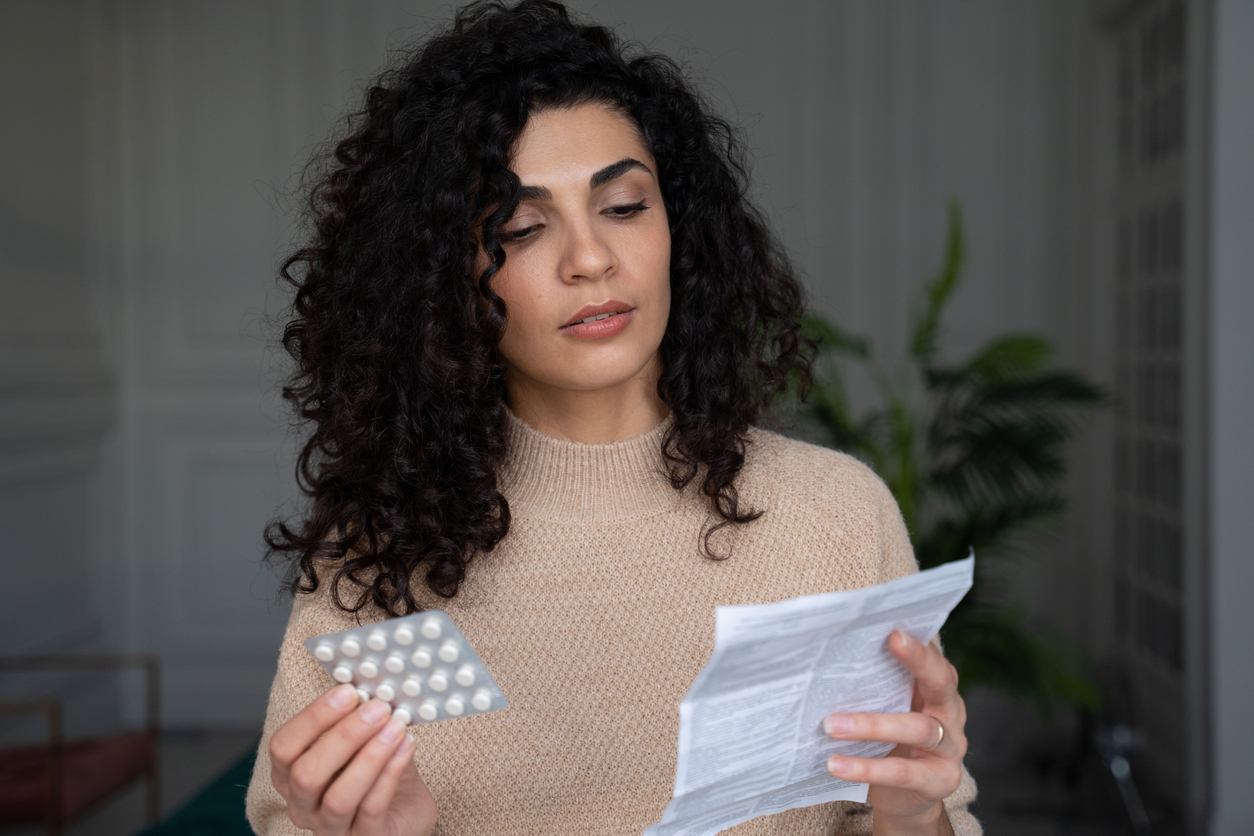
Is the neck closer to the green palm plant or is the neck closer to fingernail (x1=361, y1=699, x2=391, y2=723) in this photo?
fingernail (x1=361, y1=699, x2=391, y2=723)

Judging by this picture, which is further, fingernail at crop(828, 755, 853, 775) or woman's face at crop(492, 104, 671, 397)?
woman's face at crop(492, 104, 671, 397)

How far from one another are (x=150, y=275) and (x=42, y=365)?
67 cm

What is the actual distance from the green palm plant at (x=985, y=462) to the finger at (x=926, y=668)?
6.74ft

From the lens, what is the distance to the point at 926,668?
3.08 feet

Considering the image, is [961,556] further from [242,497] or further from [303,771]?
[242,497]

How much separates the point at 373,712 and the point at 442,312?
54 cm

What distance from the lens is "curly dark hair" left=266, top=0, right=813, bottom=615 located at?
4.25 feet

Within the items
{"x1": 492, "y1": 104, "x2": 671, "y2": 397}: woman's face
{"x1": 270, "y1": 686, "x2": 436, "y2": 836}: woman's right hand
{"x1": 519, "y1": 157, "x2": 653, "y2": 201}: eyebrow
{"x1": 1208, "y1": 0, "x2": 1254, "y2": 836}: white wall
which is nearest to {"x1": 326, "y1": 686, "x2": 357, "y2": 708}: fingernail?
{"x1": 270, "y1": 686, "x2": 436, "y2": 836}: woman's right hand

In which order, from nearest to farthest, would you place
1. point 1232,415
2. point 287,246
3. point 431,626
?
1. point 431,626
2. point 1232,415
3. point 287,246

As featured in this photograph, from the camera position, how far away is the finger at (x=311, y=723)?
0.95m

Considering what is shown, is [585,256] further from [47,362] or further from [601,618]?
[47,362]

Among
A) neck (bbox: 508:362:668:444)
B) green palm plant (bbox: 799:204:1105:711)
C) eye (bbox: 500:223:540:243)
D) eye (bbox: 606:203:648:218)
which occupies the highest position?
eye (bbox: 606:203:648:218)

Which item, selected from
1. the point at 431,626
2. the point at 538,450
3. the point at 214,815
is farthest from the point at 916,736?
the point at 214,815

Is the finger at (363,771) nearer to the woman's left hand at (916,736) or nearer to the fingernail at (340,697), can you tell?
the fingernail at (340,697)
